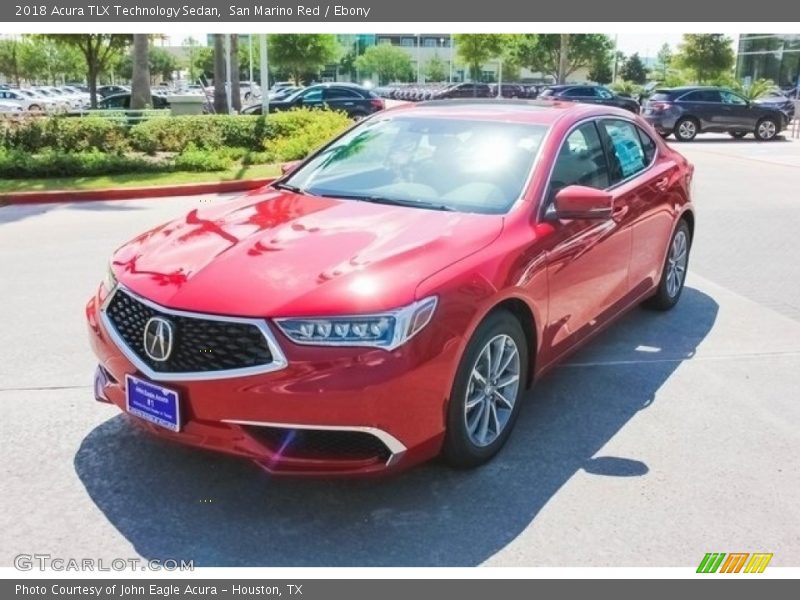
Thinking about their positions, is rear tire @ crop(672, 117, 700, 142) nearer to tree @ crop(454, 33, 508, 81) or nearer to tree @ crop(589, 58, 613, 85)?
tree @ crop(454, 33, 508, 81)

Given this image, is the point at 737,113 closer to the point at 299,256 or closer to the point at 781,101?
the point at 781,101

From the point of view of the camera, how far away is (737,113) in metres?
25.2

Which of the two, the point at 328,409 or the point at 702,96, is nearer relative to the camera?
the point at 328,409

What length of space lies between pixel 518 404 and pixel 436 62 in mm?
104364

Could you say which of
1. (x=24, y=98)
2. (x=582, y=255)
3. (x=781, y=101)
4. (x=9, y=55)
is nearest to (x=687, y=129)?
(x=781, y=101)

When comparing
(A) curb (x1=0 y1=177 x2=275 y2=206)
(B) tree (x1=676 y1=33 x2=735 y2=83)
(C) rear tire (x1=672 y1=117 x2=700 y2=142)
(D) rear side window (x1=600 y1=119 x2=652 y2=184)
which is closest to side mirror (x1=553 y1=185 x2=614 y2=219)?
(D) rear side window (x1=600 y1=119 x2=652 y2=184)

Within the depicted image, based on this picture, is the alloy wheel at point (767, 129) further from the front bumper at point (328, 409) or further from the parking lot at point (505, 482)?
the front bumper at point (328, 409)

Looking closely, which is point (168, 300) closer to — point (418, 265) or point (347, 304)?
point (347, 304)

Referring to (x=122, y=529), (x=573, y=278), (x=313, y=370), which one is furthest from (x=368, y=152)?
(x=122, y=529)

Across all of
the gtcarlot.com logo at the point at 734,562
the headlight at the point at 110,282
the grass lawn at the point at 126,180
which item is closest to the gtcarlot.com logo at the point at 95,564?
the headlight at the point at 110,282

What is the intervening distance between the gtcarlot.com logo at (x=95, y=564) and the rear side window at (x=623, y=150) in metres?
3.49

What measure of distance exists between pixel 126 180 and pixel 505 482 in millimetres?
10778

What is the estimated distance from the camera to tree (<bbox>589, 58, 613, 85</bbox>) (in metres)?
73.0

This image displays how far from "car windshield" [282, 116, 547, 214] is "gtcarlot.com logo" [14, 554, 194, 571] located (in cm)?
212
